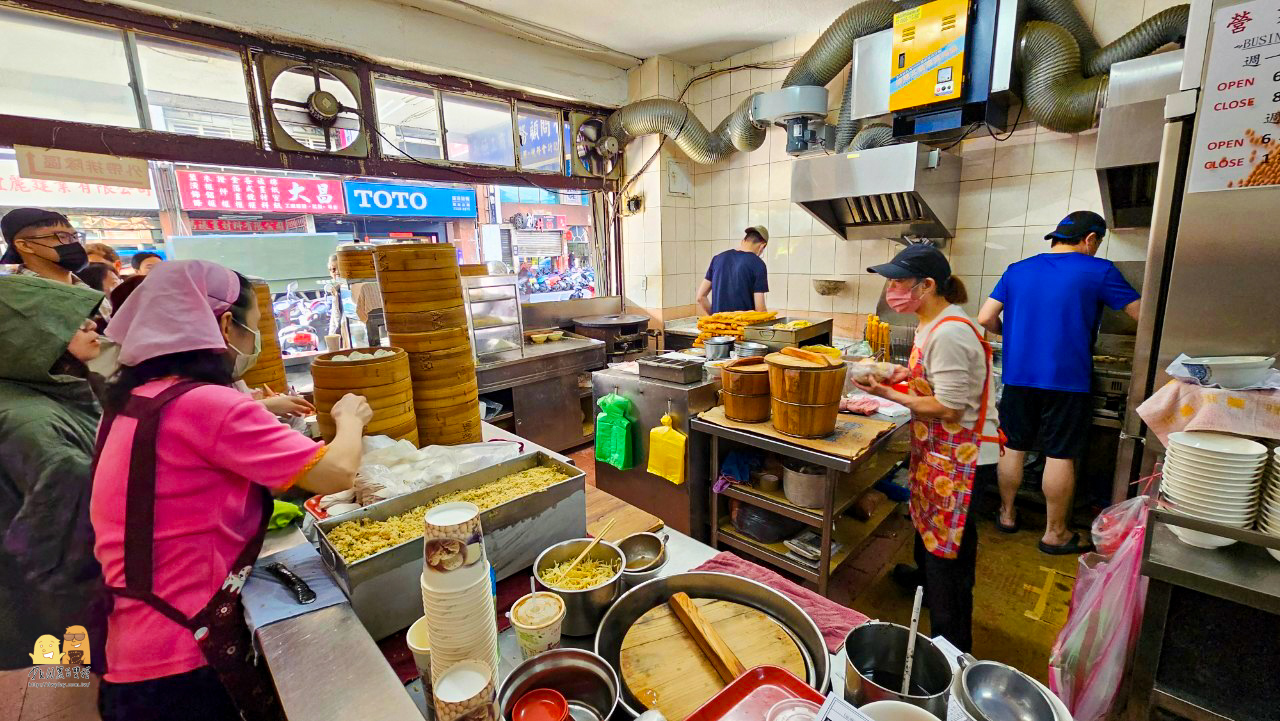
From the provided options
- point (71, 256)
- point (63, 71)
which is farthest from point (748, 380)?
point (63, 71)

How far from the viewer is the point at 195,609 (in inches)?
41.0

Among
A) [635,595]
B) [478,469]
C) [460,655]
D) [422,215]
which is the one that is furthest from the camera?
[422,215]

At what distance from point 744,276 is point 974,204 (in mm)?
1718

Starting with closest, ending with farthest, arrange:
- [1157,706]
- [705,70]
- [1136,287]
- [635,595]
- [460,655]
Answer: [460,655] < [635,595] < [1157,706] < [1136,287] < [705,70]

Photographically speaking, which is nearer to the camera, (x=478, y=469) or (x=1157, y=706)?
(x=1157, y=706)

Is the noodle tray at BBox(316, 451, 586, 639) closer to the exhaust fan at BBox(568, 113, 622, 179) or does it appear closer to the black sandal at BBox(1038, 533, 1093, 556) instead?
the black sandal at BBox(1038, 533, 1093, 556)

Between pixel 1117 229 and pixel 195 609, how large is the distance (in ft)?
15.2

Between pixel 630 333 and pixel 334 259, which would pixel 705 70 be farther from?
pixel 334 259

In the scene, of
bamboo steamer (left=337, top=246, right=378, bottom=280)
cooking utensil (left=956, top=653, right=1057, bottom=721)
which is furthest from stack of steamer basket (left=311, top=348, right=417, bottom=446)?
bamboo steamer (left=337, top=246, right=378, bottom=280)

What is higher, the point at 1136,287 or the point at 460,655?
the point at 1136,287

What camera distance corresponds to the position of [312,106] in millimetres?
3492

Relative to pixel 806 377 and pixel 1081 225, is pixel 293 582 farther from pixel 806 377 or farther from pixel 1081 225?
pixel 1081 225

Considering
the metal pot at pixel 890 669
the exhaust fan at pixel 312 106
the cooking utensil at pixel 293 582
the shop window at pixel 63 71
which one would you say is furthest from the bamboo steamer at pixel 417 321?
the shop window at pixel 63 71

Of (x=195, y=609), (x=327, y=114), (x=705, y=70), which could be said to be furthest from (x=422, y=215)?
(x=195, y=609)
